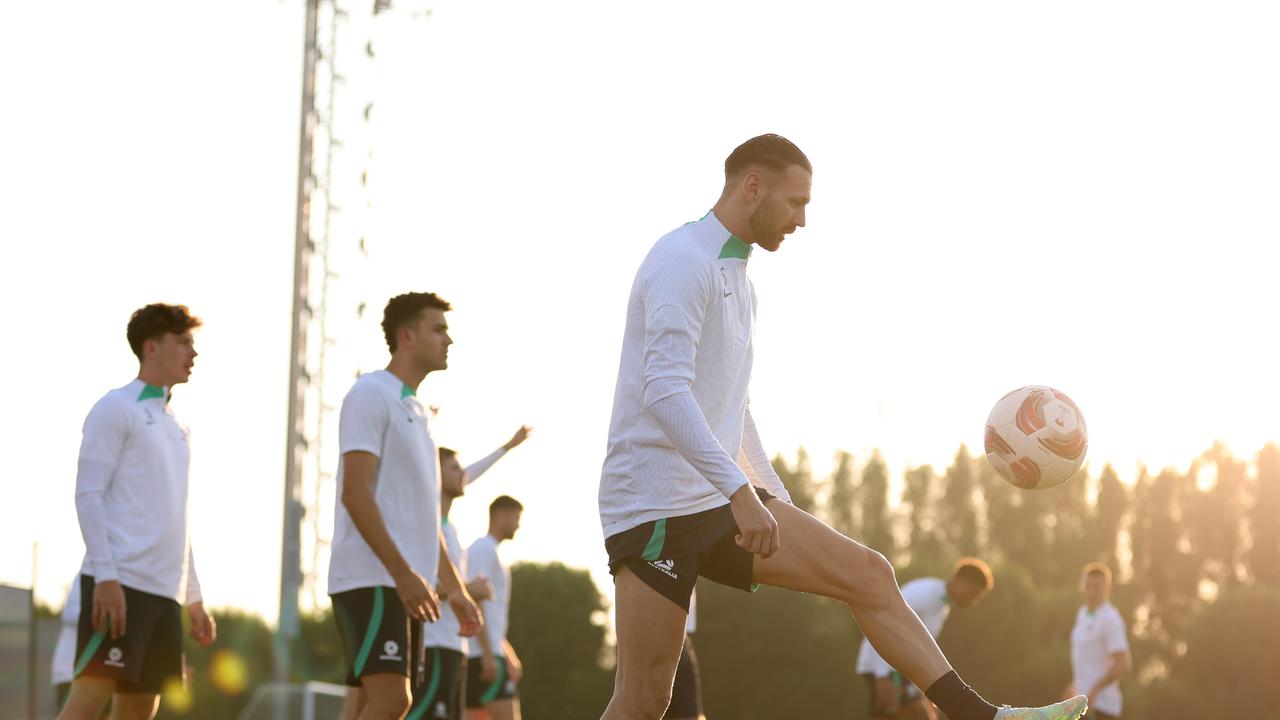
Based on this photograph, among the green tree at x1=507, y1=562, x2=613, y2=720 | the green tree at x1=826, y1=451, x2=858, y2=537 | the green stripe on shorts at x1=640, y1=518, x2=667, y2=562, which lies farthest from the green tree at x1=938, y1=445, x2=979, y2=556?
the green stripe on shorts at x1=640, y1=518, x2=667, y2=562

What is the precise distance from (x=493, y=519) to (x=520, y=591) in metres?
44.0

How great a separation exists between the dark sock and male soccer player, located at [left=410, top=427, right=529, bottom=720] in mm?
3953

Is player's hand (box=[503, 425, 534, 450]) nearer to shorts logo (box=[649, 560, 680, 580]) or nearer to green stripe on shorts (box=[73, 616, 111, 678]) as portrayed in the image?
green stripe on shorts (box=[73, 616, 111, 678])

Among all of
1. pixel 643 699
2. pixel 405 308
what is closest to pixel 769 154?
pixel 643 699

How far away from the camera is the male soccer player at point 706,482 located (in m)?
4.97

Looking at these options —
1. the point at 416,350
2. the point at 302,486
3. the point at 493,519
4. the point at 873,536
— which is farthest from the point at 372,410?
the point at 873,536

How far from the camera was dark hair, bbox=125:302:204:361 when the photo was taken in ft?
23.9

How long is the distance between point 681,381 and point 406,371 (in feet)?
7.83

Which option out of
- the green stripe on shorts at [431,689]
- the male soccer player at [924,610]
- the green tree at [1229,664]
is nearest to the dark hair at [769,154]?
the green stripe on shorts at [431,689]

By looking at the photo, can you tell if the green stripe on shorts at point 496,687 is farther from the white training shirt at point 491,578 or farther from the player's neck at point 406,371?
the player's neck at point 406,371

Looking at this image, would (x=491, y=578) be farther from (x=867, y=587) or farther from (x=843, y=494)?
(x=843, y=494)

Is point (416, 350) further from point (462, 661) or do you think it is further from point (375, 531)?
point (462, 661)

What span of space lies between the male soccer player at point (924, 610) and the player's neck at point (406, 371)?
6.43m

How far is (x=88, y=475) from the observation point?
7.02 m
